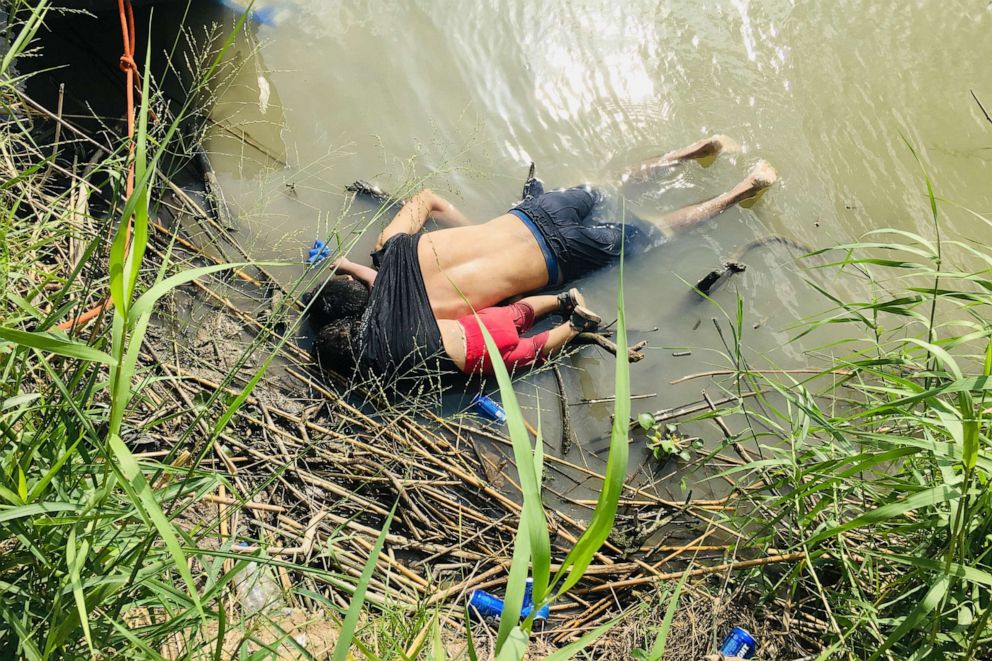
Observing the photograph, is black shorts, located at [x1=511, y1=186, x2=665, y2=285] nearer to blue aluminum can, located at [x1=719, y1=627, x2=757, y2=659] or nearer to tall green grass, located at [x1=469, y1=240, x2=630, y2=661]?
blue aluminum can, located at [x1=719, y1=627, x2=757, y2=659]

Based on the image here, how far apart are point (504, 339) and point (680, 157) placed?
202cm

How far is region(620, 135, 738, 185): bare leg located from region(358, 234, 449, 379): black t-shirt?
1.86 metres

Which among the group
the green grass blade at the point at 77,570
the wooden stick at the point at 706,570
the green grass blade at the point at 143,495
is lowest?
the wooden stick at the point at 706,570

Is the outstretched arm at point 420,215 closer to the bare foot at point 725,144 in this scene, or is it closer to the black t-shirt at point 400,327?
the black t-shirt at point 400,327

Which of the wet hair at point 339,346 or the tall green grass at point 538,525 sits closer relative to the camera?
the tall green grass at point 538,525

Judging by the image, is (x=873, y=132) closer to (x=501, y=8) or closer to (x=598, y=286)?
(x=598, y=286)

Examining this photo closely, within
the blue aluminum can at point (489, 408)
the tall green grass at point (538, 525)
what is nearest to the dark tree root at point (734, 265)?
the blue aluminum can at point (489, 408)

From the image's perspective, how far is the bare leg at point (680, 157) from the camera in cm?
473

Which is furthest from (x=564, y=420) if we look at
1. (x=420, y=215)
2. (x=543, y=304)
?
(x=420, y=215)

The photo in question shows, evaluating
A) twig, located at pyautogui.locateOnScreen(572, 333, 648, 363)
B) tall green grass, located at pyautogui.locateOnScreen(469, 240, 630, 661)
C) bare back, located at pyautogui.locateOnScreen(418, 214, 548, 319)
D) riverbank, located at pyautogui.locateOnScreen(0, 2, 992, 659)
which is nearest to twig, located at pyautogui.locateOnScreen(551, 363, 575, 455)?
riverbank, located at pyautogui.locateOnScreen(0, 2, 992, 659)

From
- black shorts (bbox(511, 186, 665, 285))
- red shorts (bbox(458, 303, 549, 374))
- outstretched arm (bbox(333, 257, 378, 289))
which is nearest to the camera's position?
red shorts (bbox(458, 303, 549, 374))

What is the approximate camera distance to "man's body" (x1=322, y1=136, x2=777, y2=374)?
12.8ft

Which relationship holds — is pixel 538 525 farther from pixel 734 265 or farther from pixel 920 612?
pixel 734 265

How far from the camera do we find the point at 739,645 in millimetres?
2965
